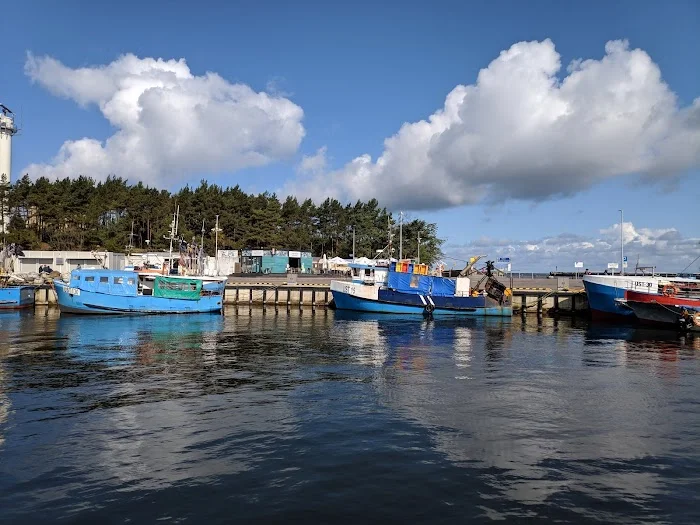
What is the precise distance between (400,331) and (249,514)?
117 feet

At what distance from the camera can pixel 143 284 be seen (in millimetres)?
59062

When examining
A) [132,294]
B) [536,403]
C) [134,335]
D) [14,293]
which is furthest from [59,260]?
[536,403]

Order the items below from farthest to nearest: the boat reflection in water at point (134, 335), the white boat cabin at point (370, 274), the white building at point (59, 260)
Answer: the white building at point (59, 260) < the white boat cabin at point (370, 274) < the boat reflection in water at point (134, 335)

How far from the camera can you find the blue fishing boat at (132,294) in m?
55.6

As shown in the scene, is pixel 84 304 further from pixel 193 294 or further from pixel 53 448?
pixel 53 448

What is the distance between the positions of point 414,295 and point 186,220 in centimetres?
6373

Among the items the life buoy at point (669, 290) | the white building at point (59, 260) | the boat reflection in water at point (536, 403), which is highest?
the white building at point (59, 260)

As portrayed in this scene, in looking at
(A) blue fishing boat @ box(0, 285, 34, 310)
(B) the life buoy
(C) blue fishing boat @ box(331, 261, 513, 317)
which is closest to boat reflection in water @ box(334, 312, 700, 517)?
(B) the life buoy

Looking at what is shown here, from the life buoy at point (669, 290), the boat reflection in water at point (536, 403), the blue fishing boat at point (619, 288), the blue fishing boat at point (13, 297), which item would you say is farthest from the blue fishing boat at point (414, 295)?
the blue fishing boat at point (13, 297)

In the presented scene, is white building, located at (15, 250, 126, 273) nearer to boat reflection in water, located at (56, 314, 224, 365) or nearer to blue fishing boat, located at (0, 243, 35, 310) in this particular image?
blue fishing boat, located at (0, 243, 35, 310)

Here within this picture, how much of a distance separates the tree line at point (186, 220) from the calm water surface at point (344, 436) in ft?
212

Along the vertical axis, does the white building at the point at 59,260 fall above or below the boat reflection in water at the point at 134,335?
above

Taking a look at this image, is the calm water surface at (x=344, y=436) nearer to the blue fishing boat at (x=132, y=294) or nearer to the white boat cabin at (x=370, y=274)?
the blue fishing boat at (x=132, y=294)

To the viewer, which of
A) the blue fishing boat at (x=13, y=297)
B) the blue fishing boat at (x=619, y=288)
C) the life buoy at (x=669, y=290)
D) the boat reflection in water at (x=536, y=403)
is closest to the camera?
the boat reflection in water at (x=536, y=403)
